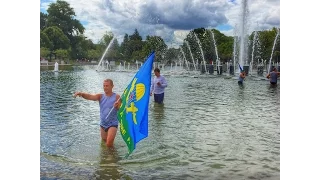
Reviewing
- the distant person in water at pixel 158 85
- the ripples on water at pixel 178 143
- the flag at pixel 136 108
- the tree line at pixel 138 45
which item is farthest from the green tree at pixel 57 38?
the flag at pixel 136 108

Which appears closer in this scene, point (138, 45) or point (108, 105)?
point (108, 105)

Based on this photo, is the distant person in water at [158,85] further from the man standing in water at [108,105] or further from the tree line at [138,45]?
the tree line at [138,45]

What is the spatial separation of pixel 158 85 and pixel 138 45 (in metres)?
16.5

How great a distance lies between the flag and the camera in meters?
4.68

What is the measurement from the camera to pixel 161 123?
8320mm

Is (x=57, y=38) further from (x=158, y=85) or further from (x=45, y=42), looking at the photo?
(x=158, y=85)

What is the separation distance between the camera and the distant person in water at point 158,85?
8.18 meters

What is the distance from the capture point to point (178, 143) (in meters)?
6.53

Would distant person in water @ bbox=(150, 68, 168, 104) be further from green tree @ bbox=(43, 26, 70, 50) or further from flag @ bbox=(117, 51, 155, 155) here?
green tree @ bbox=(43, 26, 70, 50)

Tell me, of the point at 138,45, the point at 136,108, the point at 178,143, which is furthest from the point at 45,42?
the point at 136,108

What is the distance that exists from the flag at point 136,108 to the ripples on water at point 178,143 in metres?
0.54

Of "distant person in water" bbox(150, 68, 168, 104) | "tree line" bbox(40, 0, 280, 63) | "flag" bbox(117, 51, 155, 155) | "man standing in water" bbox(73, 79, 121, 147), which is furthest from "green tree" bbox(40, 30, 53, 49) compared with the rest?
"flag" bbox(117, 51, 155, 155)
